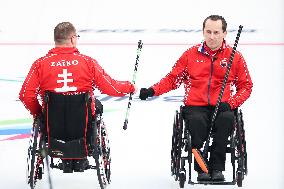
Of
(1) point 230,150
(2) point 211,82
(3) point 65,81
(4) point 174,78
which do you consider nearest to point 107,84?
(3) point 65,81

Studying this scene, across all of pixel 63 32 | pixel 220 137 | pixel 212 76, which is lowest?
pixel 220 137

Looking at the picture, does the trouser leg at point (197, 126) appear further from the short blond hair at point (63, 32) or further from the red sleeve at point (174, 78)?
the short blond hair at point (63, 32)

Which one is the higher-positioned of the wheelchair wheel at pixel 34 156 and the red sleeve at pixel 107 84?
the red sleeve at pixel 107 84

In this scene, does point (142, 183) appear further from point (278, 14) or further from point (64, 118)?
point (278, 14)

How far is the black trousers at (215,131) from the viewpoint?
4.77 m

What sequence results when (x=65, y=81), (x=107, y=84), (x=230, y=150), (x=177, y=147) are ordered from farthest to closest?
(x=177, y=147)
(x=230, y=150)
(x=107, y=84)
(x=65, y=81)

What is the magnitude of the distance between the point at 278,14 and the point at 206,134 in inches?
290

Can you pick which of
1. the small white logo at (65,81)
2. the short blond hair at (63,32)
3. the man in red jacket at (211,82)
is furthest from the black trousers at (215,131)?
the short blond hair at (63,32)

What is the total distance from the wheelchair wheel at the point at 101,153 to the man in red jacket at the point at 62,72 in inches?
5.5

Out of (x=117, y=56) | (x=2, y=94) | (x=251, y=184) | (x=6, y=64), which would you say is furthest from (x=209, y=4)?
(x=251, y=184)

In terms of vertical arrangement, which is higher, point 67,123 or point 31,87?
point 31,87

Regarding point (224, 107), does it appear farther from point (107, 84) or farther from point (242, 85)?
point (107, 84)

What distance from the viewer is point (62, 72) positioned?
4625 mm

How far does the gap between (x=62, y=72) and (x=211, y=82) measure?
0.96m
